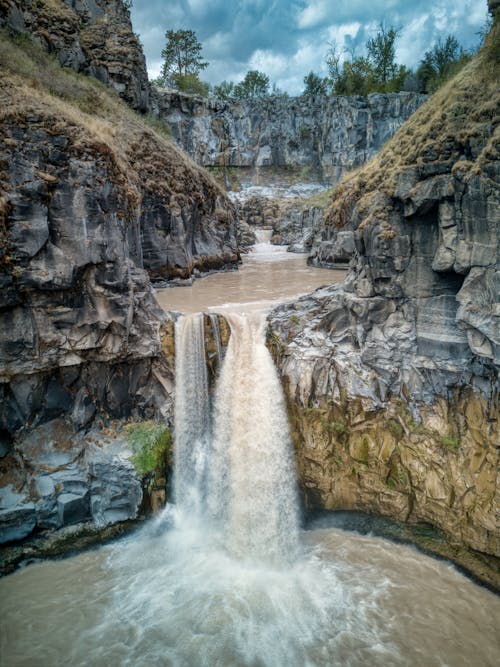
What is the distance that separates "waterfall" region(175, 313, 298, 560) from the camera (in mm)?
10367

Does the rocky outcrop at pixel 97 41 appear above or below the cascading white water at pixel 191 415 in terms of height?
above

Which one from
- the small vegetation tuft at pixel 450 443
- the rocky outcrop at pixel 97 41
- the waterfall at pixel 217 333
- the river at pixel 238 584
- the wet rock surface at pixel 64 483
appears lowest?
the river at pixel 238 584

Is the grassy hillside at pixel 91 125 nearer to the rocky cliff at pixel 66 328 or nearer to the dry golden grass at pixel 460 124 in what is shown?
the rocky cliff at pixel 66 328

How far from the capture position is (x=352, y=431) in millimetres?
11008

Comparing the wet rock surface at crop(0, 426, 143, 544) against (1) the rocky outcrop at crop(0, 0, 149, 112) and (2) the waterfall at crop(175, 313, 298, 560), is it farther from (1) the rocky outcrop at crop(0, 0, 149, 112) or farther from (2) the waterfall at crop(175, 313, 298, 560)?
(1) the rocky outcrop at crop(0, 0, 149, 112)

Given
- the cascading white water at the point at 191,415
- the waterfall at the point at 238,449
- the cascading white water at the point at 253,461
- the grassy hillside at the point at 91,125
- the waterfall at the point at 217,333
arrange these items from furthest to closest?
the waterfall at the point at 217,333 → the cascading white water at the point at 191,415 → the grassy hillside at the point at 91,125 → the waterfall at the point at 238,449 → the cascading white water at the point at 253,461

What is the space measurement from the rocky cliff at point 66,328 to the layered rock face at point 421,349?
4703 millimetres

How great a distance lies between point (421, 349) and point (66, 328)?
30.6 ft

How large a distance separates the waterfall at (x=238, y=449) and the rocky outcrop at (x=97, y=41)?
54.8ft

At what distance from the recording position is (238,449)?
37.0 feet

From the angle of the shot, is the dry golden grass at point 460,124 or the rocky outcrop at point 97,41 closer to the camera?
the dry golden grass at point 460,124

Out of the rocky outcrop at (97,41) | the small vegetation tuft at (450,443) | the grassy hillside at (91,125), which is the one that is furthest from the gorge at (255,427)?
the rocky outcrop at (97,41)

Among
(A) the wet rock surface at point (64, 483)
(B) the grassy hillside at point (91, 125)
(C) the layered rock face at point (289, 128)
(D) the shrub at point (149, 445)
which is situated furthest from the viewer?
(C) the layered rock face at point (289, 128)

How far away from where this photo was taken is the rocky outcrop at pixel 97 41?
60.8 ft
